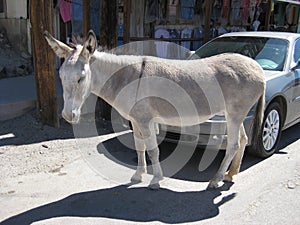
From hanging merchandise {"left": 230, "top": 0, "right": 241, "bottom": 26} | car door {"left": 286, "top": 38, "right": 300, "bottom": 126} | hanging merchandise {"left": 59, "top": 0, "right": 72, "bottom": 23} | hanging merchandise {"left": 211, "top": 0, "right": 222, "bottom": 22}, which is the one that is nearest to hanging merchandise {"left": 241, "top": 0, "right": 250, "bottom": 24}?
hanging merchandise {"left": 230, "top": 0, "right": 241, "bottom": 26}

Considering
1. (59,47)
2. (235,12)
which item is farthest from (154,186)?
(235,12)

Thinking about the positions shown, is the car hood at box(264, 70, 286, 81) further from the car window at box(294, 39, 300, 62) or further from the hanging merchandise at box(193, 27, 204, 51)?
the hanging merchandise at box(193, 27, 204, 51)

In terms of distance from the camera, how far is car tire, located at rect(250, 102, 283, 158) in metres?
4.94

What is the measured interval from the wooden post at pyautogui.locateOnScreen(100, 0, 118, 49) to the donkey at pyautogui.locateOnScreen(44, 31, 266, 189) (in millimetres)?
2273

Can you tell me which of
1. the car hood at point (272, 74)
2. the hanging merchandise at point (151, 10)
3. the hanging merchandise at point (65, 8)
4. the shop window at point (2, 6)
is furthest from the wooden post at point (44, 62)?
the hanging merchandise at point (151, 10)

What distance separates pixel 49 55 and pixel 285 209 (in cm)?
422

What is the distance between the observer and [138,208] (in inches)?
147

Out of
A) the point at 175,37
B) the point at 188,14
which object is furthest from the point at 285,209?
the point at 188,14

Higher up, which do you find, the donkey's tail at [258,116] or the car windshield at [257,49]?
the car windshield at [257,49]

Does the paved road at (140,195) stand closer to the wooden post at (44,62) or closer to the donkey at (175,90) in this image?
the donkey at (175,90)

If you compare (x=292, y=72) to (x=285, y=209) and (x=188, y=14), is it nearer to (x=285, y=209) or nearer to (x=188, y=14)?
(x=285, y=209)

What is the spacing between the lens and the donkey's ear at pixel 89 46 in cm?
336

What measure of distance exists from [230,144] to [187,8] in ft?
24.0

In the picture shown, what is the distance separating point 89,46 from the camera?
345 cm
